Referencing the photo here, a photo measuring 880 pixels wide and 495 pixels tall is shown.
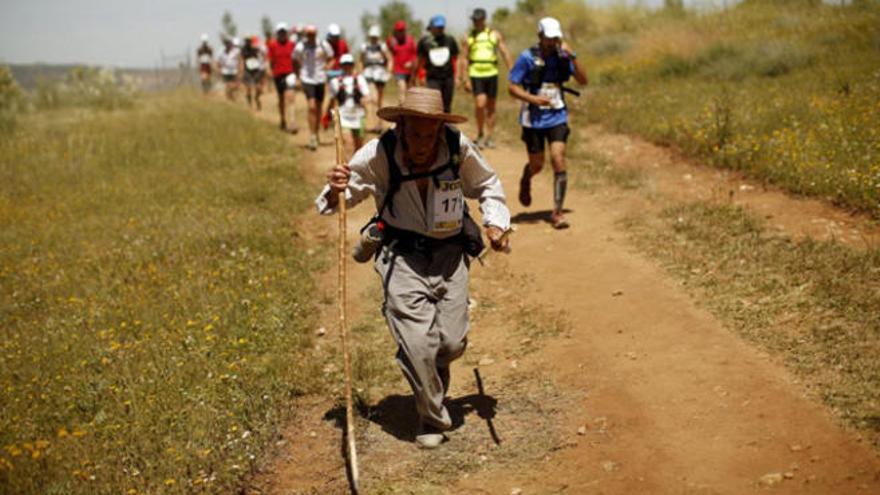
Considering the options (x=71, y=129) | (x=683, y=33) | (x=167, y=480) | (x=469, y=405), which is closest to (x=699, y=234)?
(x=469, y=405)

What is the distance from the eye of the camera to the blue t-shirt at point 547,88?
30.5ft

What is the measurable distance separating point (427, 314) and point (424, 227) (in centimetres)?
53

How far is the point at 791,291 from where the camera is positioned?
6891 mm

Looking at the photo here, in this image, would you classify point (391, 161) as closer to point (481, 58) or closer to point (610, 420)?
point (610, 420)

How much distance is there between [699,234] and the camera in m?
8.69

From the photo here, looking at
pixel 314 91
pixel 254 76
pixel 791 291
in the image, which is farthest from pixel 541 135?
pixel 254 76

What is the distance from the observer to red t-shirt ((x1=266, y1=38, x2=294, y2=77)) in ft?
55.6

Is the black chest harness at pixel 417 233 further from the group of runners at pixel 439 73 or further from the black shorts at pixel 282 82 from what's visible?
the black shorts at pixel 282 82

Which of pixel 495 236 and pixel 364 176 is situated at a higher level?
pixel 364 176

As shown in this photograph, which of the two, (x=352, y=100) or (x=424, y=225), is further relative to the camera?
(x=352, y=100)

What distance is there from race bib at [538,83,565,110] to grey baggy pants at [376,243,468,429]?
433 cm

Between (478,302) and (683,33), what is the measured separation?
1401cm

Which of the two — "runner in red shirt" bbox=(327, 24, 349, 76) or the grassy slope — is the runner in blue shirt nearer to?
the grassy slope

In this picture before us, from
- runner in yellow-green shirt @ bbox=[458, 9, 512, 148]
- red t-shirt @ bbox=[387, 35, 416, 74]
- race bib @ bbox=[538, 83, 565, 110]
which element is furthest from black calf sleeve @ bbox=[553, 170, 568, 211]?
red t-shirt @ bbox=[387, 35, 416, 74]
